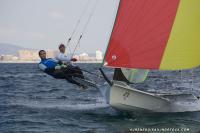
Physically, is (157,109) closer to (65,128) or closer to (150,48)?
(150,48)

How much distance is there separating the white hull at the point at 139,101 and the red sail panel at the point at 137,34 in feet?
2.77

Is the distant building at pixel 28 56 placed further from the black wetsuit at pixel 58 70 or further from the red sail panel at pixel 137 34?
the red sail panel at pixel 137 34

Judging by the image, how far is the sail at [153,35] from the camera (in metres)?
12.5

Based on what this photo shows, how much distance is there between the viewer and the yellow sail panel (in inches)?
501

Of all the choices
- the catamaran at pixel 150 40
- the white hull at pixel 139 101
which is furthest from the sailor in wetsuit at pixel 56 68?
the white hull at pixel 139 101

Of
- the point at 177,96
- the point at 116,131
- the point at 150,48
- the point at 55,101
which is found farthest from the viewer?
the point at 55,101

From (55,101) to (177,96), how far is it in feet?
18.3

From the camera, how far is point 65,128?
12.3 meters

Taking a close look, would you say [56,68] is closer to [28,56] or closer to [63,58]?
[63,58]

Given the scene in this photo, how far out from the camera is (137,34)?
12547 millimetres

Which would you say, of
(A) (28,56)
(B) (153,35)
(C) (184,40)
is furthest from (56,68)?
(A) (28,56)

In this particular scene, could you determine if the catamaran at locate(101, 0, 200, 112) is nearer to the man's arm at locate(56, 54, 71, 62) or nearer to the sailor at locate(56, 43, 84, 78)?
the sailor at locate(56, 43, 84, 78)

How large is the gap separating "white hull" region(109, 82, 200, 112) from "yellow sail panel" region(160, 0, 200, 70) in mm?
1132

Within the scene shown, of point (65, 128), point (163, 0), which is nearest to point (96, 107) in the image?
point (65, 128)
